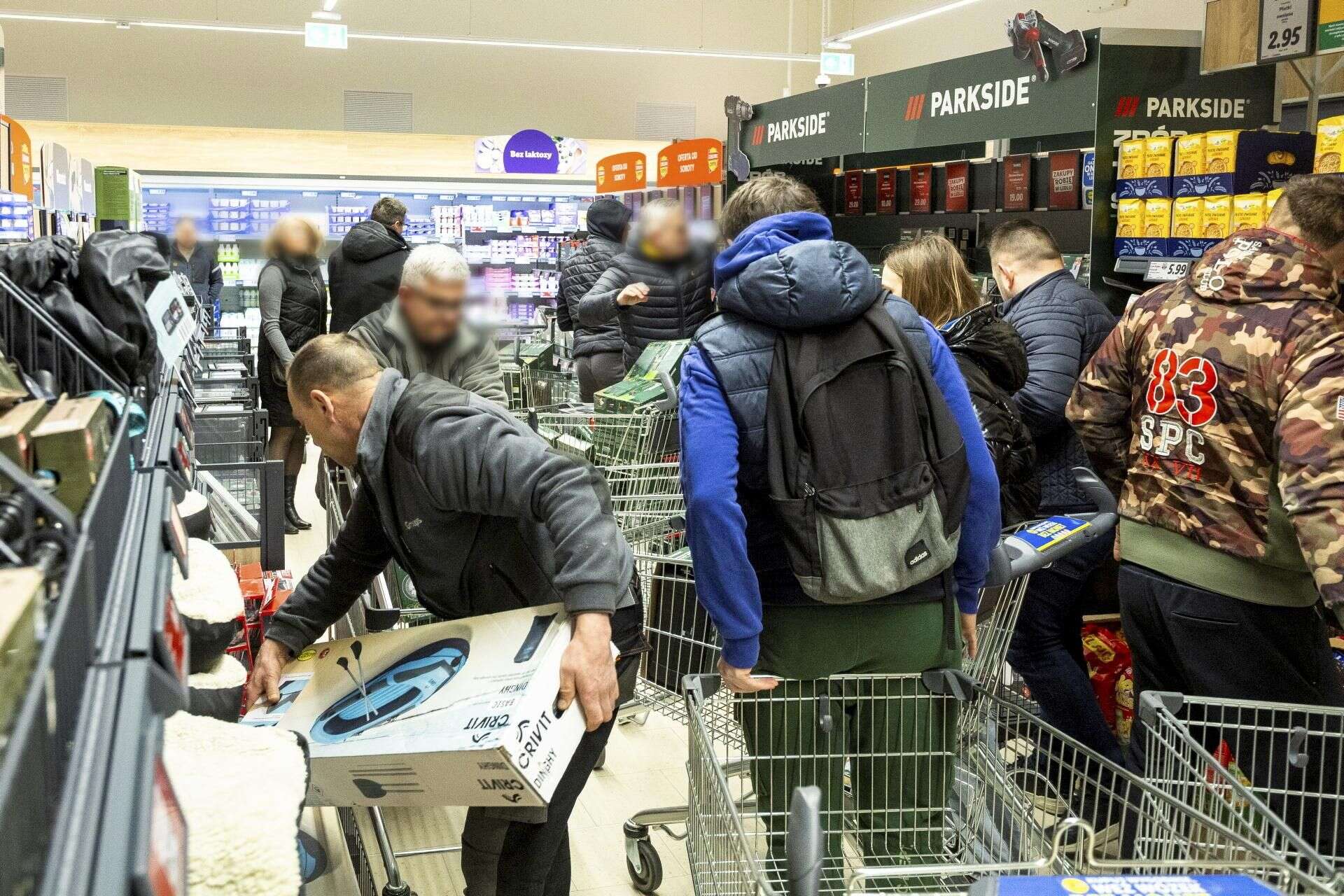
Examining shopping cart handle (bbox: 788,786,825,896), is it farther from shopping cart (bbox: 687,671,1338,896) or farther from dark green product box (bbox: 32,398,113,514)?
dark green product box (bbox: 32,398,113,514)

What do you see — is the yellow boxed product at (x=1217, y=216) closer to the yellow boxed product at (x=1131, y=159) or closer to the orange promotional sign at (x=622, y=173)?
the yellow boxed product at (x=1131, y=159)

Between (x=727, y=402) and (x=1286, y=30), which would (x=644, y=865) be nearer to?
(x=727, y=402)

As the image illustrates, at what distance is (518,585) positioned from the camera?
7.04 feet

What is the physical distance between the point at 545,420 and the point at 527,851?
2963 mm

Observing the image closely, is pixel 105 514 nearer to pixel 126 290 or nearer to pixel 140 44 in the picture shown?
pixel 126 290

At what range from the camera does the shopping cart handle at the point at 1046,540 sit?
2.46 m

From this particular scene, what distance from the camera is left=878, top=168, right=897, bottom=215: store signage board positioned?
7594 mm

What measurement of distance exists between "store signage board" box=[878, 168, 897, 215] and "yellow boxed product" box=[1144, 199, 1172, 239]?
3129mm

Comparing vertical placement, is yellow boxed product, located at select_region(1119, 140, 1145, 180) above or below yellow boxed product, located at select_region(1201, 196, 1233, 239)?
above

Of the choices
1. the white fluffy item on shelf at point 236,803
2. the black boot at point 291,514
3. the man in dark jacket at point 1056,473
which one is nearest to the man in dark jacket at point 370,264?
the black boot at point 291,514

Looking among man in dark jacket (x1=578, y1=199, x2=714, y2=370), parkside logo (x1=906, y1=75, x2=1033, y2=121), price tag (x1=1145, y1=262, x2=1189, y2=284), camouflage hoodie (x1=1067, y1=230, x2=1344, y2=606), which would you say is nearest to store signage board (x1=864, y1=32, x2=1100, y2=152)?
parkside logo (x1=906, y1=75, x2=1033, y2=121)

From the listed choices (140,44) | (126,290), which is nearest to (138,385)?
(126,290)

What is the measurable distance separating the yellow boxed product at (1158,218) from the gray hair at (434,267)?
2.73 m

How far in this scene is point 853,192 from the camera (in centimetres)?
802
